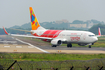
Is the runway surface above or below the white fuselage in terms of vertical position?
below

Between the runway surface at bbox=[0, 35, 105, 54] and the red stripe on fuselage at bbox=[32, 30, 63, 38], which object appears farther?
the red stripe on fuselage at bbox=[32, 30, 63, 38]

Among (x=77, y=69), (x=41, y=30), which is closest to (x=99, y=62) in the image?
(x=77, y=69)

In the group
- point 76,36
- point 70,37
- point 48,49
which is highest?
point 76,36

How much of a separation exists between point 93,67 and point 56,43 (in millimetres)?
34206

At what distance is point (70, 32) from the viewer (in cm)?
5388

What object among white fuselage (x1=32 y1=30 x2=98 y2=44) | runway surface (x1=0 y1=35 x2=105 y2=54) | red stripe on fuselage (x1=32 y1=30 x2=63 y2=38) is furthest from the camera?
red stripe on fuselage (x1=32 y1=30 x2=63 y2=38)

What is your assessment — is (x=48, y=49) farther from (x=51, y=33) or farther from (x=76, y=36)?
(x=51, y=33)

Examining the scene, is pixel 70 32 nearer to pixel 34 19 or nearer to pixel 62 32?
pixel 62 32

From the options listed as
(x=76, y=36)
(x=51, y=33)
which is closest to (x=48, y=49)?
(x=76, y=36)

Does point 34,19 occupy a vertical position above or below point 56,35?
above

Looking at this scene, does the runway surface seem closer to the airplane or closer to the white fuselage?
the airplane

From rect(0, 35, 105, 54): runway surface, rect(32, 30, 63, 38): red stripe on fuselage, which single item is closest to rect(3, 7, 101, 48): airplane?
rect(32, 30, 63, 38): red stripe on fuselage

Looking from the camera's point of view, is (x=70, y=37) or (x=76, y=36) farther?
(x=70, y=37)

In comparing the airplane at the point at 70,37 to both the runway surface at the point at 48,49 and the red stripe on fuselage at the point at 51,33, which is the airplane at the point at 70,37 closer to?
the red stripe on fuselage at the point at 51,33
